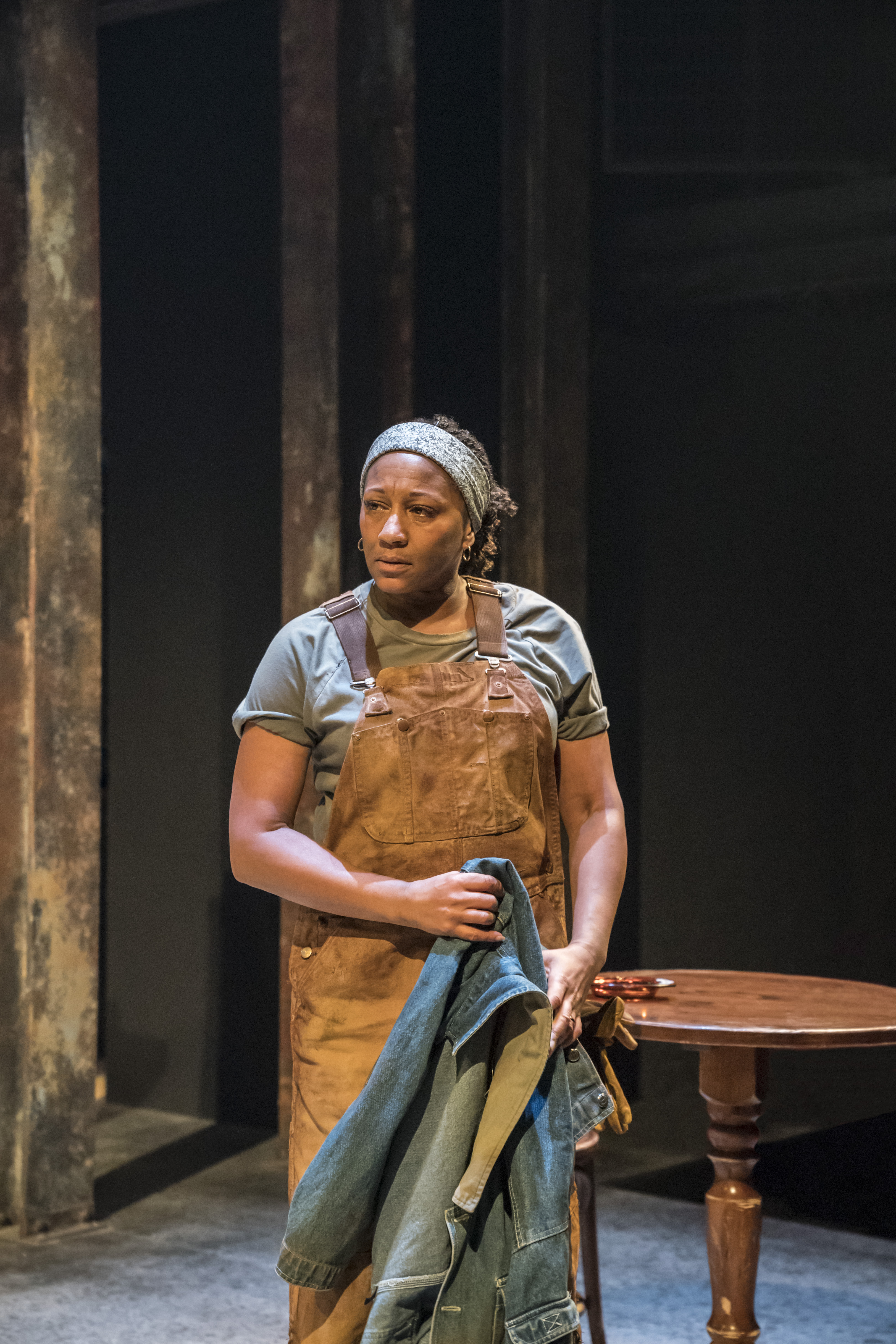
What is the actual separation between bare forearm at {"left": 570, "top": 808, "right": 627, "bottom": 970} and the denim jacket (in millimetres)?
184

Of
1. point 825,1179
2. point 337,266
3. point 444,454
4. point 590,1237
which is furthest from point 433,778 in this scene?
point 337,266

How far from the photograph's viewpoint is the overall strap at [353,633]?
2.05m

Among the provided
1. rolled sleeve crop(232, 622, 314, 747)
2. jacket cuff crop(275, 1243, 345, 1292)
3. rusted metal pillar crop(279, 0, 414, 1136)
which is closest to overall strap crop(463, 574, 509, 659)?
rolled sleeve crop(232, 622, 314, 747)

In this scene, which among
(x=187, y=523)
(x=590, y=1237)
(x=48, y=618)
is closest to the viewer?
(x=590, y=1237)

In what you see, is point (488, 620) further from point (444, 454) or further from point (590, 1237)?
point (590, 1237)

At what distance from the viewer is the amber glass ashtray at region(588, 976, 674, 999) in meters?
2.93

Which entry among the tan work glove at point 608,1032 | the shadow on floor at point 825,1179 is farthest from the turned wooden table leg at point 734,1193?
the shadow on floor at point 825,1179

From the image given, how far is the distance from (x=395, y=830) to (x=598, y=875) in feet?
0.93

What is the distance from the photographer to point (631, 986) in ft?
9.88

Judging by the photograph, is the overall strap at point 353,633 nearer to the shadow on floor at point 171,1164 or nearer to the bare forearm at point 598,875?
the bare forearm at point 598,875

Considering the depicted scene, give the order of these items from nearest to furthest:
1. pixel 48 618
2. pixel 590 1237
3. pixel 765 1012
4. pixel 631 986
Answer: pixel 765 1012
pixel 631 986
pixel 590 1237
pixel 48 618

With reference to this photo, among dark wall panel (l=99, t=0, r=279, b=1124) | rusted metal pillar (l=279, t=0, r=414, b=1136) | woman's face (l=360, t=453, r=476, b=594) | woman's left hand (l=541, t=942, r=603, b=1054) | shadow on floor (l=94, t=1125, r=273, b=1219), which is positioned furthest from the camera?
dark wall panel (l=99, t=0, r=279, b=1124)

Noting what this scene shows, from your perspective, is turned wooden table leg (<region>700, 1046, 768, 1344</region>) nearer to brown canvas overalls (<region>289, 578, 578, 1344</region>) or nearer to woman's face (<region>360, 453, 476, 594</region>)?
brown canvas overalls (<region>289, 578, 578, 1344</region>)

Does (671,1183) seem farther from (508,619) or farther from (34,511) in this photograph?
(508,619)
